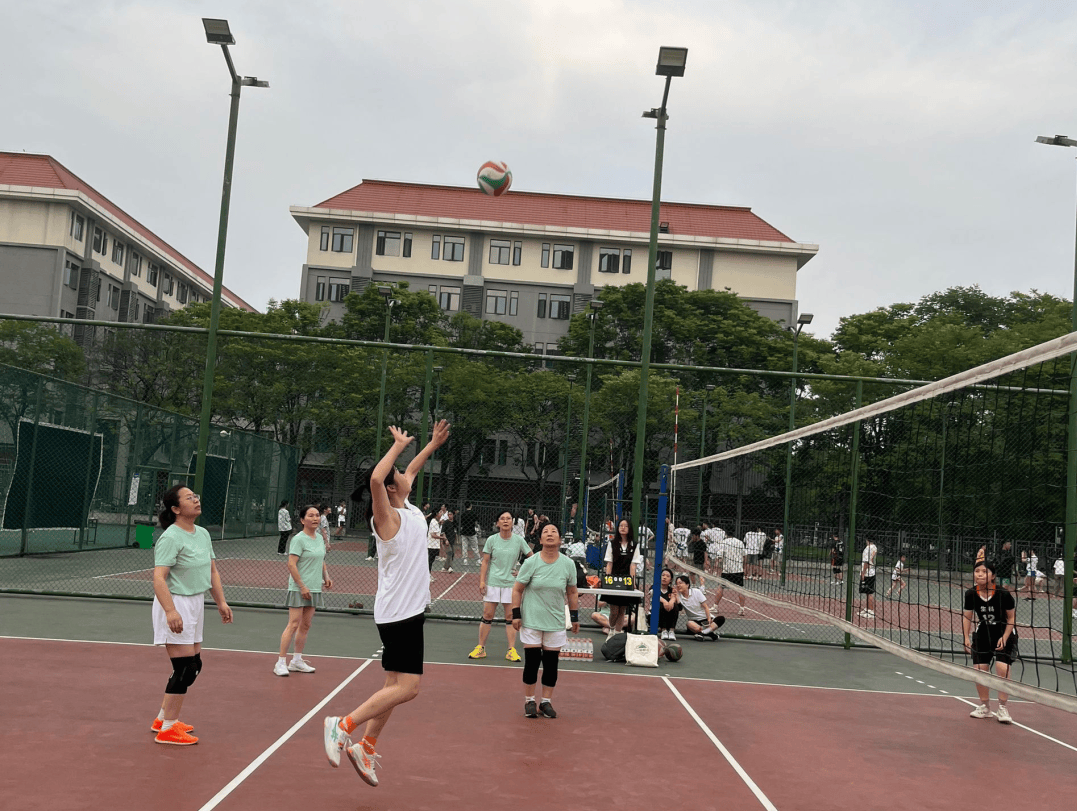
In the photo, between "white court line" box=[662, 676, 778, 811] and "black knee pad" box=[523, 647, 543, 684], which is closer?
"white court line" box=[662, 676, 778, 811]

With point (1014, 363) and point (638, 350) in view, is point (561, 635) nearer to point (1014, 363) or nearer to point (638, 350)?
point (1014, 363)

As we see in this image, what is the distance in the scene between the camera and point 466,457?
1488 cm

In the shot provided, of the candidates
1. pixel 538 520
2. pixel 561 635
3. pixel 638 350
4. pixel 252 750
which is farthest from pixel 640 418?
pixel 638 350

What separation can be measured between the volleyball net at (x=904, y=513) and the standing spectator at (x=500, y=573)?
2.85m

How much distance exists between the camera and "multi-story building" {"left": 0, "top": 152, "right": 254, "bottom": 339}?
4950cm

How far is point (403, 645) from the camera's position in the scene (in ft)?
19.0

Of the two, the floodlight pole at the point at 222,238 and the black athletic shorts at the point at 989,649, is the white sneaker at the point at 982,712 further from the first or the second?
the floodlight pole at the point at 222,238

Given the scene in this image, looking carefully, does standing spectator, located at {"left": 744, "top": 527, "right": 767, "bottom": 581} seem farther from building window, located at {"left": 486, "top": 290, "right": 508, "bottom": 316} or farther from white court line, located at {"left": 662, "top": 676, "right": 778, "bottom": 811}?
building window, located at {"left": 486, "top": 290, "right": 508, "bottom": 316}

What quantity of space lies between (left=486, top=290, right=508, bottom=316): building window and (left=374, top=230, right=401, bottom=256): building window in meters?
6.09

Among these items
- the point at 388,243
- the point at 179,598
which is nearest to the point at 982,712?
the point at 179,598

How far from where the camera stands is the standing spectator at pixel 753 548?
12648 mm

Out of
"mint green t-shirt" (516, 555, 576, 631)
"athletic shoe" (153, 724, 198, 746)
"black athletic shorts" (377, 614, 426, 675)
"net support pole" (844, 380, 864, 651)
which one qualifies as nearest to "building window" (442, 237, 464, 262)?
"net support pole" (844, 380, 864, 651)

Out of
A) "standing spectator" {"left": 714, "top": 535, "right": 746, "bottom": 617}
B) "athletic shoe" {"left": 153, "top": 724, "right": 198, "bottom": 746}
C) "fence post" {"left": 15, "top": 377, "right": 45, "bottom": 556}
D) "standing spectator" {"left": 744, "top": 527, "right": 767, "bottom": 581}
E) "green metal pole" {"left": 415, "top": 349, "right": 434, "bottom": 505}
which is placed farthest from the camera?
"fence post" {"left": 15, "top": 377, "right": 45, "bottom": 556}

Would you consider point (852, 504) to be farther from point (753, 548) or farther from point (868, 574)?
point (753, 548)
